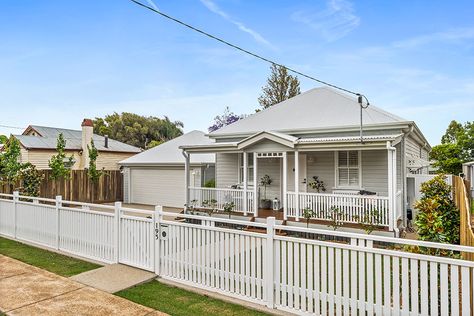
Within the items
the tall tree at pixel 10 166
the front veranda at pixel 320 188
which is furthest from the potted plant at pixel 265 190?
the tall tree at pixel 10 166

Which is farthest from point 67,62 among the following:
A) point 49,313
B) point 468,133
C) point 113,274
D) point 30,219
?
point 468,133

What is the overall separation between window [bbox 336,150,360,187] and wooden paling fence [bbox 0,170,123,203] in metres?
14.2

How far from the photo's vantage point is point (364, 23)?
41.5ft

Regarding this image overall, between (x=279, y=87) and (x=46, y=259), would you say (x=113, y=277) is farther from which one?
(x=279, y=87)

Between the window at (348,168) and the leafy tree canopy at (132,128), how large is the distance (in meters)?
37.5

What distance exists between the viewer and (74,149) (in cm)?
2302

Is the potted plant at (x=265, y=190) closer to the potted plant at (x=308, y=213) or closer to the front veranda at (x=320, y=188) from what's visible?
the front veranda at (x=320, y=188)

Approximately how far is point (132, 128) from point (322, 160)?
39467 mm

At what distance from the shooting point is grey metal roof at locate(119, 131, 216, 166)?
18188 millimetres

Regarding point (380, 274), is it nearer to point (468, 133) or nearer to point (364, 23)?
point (364, 23)

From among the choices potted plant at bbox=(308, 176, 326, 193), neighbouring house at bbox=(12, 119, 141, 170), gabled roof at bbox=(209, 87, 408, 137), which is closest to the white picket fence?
potted plant at bbox=(308, 176, 326, 193)

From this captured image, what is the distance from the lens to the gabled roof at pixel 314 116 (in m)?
12.3

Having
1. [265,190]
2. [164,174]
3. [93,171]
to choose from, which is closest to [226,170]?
[265,190]

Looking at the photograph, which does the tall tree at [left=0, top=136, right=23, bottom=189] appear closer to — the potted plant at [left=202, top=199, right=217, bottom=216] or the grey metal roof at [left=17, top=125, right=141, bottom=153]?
the grey metal roof at [left=17, top=125, right=141, bottom=153]
